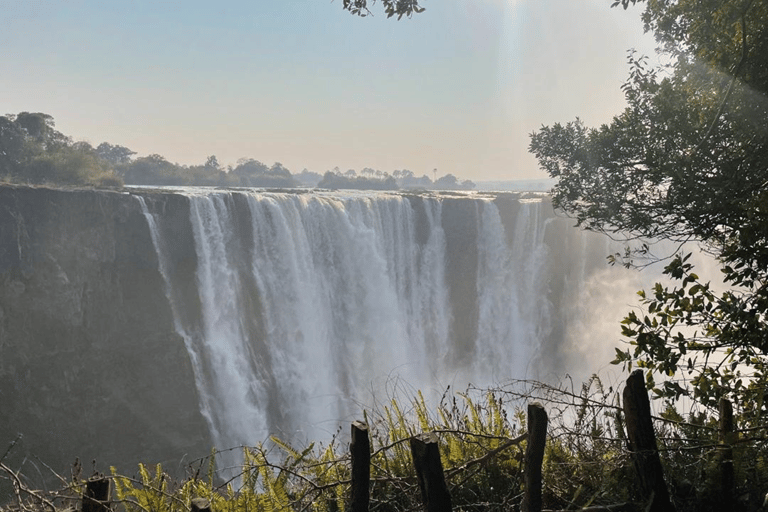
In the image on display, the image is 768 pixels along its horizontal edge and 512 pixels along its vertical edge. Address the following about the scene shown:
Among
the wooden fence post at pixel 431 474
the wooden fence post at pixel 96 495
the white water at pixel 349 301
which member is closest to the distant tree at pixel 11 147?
the white water at pixel 349 301

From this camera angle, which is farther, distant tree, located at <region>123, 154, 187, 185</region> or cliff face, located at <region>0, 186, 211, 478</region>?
distant tree, located at <region>123, 154, 187, 185</region>

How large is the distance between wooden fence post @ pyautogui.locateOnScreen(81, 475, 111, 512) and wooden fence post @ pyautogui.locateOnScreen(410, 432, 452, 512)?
1.30m

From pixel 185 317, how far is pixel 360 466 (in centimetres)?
2027

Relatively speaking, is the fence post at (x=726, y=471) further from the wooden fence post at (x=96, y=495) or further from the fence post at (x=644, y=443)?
the wooden fence post at (x=96, y=495)

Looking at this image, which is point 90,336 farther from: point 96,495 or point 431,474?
point 431,474

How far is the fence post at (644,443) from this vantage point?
2.34 m

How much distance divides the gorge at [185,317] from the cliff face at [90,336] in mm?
45

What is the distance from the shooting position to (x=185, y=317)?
21078 millimetres

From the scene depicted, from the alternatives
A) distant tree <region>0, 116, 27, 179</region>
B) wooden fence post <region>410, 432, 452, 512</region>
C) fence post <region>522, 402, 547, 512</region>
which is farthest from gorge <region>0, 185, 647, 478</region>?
wooden fence post <region>410, 432, 452, 512</region>

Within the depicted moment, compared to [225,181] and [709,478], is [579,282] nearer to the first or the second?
[709,478]

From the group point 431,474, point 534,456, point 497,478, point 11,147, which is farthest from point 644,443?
point 11,147

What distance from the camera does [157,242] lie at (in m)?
20.8

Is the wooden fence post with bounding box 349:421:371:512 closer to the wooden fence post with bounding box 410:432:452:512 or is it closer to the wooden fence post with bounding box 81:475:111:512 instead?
the wooden fence post with bounding box 410:432:452:512

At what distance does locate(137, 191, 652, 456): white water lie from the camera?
20.8 meters
